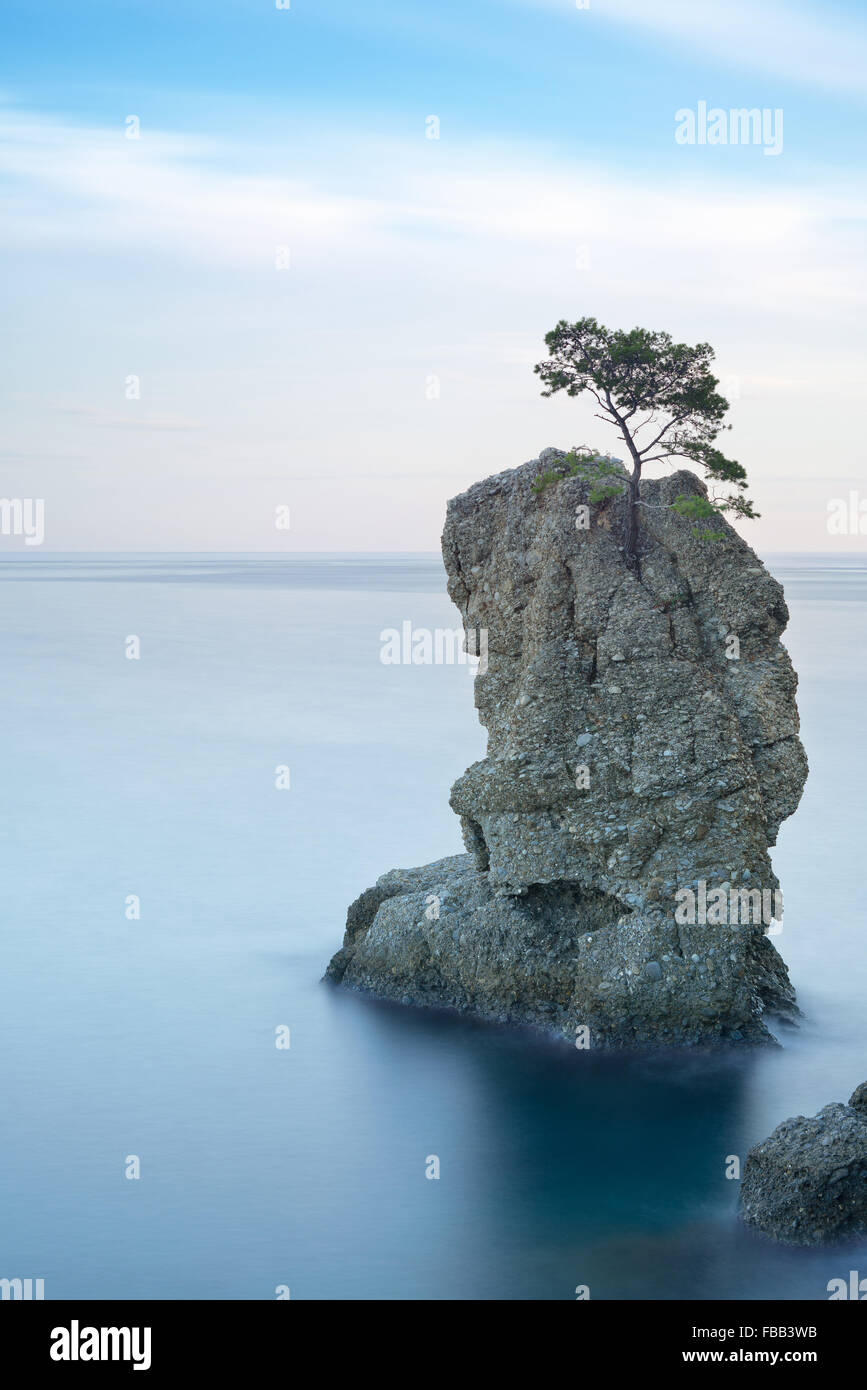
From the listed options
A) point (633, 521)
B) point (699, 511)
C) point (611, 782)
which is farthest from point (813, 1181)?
point (633, 521)

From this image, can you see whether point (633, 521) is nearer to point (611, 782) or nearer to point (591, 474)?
point (591, 474)

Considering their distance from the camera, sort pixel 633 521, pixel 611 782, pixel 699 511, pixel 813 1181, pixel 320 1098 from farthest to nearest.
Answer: pixel 633 521, pixel 699 511, pixel 611 782, pixel 320 1098, pixel 813 1181

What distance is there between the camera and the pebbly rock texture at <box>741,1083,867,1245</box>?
20141mm

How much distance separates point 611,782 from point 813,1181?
8630mm

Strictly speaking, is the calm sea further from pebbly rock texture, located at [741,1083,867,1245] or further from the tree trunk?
the tree trunk

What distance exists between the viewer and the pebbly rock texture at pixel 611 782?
86.2 feet

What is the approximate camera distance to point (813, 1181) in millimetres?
20250

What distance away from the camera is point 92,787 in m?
59.5

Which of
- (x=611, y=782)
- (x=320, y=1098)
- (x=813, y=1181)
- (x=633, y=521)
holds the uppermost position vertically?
(x=633, y=521)

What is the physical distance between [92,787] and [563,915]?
3520cm

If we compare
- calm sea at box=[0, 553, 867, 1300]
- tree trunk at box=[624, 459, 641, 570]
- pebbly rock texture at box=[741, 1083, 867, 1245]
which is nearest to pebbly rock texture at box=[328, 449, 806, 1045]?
tree trunk at box=[624, 459, 641, 570]

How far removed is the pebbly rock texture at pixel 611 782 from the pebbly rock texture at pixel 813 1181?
17.1ft

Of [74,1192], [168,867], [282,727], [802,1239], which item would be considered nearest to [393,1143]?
[74,1192]
